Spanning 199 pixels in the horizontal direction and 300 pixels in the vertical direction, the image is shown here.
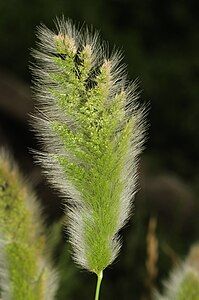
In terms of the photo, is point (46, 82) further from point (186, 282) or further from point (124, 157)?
point (186, 282)

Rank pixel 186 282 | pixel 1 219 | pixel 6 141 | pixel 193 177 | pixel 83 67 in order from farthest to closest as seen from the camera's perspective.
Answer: pixel 193 177 → pixel 6 141 → pixel 186 282 → pixel 1 219 → pixel 83 67

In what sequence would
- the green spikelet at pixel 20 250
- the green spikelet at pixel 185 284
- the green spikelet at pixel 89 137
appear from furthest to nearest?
the green spikelet at pixel 185 284
the green spikelet at pixel 20 250
the green spikelet at pixel 89 137

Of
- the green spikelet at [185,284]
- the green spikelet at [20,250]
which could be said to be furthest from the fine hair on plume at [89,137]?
the green spikelet at [185,284]

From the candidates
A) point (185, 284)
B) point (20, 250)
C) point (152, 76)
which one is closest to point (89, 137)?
point (20, 250)

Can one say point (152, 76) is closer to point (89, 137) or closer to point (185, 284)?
point (185, 284)

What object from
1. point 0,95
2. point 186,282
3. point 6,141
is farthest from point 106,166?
point 0,95

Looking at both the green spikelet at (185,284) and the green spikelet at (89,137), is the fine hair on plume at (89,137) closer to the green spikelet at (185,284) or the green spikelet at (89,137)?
the green spikelet at (89,137)

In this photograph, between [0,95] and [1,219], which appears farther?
[0,95]
